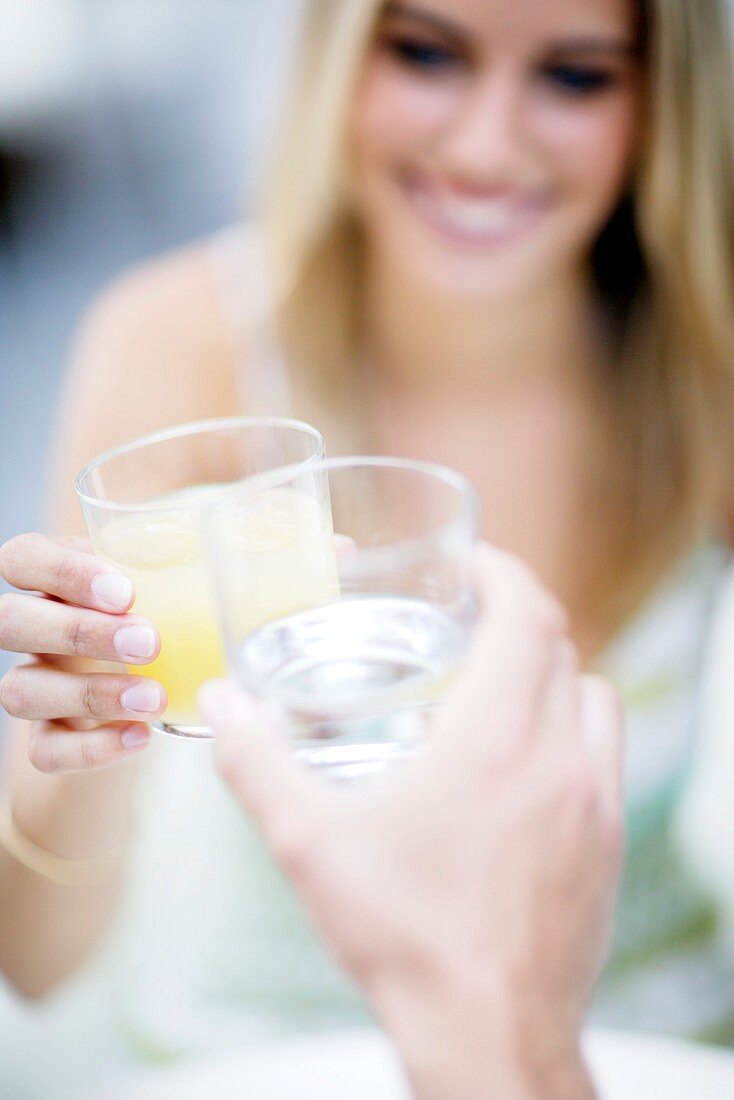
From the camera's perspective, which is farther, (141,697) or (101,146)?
(101,146)

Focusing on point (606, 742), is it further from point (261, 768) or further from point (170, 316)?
point (170, 316)

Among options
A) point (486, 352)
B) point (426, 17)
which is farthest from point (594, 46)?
point (486, 352)

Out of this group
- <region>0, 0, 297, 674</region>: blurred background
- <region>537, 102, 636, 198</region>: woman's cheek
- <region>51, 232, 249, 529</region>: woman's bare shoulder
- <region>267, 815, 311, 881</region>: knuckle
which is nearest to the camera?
<region>267, 815, 311, 881</region>: knuckle

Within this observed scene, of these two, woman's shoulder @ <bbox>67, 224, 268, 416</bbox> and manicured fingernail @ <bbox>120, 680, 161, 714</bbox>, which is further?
woman's shoulder @ <bbox>67, 224, 268, 416</bbox>

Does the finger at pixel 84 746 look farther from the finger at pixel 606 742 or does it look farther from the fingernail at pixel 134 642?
the finger at pixel 606 742

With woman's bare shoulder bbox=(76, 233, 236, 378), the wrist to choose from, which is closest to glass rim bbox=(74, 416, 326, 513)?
the wrist

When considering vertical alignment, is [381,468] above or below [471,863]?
above

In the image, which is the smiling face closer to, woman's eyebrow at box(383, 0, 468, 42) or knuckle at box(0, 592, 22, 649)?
woman's eyebrow at box(383, 0, 468, 42)
